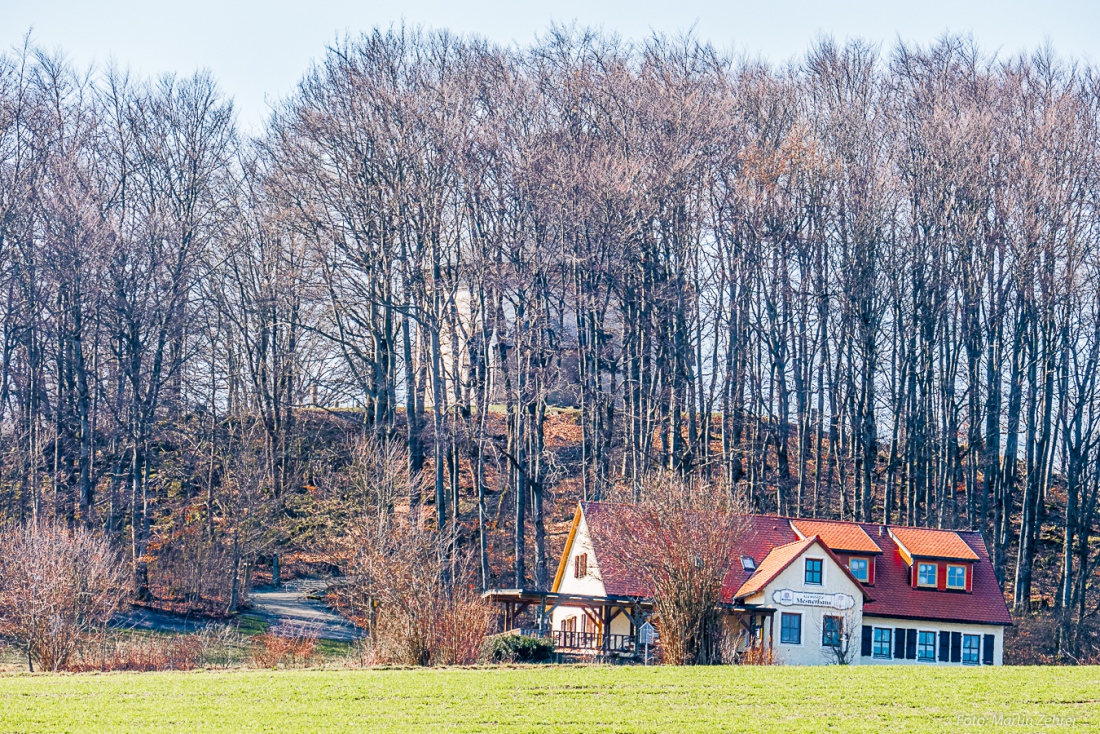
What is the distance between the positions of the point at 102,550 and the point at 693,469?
19.9 m

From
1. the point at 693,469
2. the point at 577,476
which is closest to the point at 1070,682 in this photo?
the point at 693,469

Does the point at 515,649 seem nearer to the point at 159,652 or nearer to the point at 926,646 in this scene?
the point at 159,652

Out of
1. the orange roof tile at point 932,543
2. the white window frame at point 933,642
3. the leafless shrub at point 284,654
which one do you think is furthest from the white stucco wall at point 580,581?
the leafless shrub at point 284,654

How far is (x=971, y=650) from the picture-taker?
37969mm

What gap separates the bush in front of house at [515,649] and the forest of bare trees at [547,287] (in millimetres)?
7529

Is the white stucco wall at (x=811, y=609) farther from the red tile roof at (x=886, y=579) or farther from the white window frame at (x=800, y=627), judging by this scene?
the red tile roof at (x=886, y=579)

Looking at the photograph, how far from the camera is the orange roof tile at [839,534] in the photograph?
39031 mm

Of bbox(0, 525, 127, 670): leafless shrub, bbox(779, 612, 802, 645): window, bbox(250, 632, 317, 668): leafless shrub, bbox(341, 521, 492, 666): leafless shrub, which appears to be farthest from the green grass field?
bbox(779, 612, 802, 645): window

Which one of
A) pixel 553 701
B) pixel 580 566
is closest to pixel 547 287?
pixel 580 566

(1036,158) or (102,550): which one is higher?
(1036,158)

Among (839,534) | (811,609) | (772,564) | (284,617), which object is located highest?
(839,534)

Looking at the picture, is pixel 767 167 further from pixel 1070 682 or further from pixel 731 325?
pixel 1070 682

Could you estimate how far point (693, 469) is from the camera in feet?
143

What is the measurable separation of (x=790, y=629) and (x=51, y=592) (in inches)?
789
